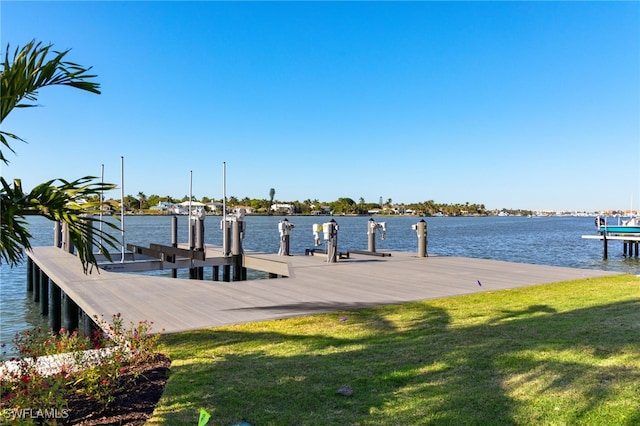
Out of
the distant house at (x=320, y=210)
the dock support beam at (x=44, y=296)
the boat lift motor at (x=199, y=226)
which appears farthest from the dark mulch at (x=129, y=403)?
the distant house at (x=320, y=210)

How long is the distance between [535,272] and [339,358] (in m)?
9.13

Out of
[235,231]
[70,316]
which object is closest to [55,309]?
[70,316]

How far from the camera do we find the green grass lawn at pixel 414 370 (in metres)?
3.44

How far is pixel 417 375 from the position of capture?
4.20 metres

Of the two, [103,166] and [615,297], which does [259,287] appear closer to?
[615,297]

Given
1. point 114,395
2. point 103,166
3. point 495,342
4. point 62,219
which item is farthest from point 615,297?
point 103,166

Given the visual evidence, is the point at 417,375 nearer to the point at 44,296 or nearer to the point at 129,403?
the point at 129,403

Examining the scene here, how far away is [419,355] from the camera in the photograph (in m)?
4.80

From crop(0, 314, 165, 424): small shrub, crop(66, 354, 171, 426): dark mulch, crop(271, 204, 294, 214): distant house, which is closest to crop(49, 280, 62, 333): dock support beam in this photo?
crop(0, 314, 165, 424): small shrub

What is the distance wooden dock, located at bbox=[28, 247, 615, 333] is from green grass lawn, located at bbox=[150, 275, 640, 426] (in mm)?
919

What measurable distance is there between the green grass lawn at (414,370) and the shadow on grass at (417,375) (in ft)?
0.04

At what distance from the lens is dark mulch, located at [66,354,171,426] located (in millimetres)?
3500

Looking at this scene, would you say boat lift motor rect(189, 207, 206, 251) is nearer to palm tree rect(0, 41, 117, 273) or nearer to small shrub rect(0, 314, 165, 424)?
small shrub rect(0, 314, 165, 424)

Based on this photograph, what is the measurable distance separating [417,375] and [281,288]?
537cm
